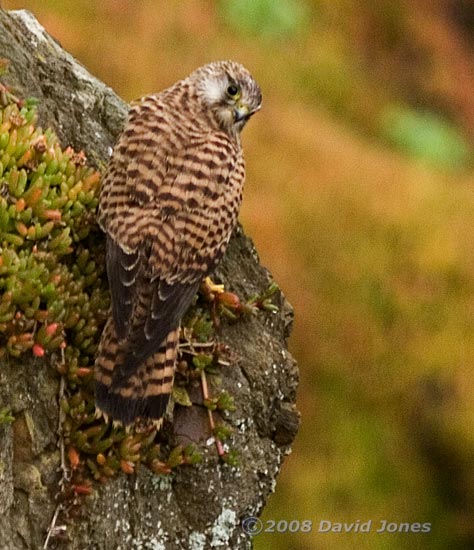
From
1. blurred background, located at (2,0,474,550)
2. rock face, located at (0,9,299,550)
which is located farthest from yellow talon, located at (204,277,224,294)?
blurred background, located at (2,0,474,550)

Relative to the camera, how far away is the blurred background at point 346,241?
283 inches

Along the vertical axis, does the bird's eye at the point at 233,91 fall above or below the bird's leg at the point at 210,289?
above

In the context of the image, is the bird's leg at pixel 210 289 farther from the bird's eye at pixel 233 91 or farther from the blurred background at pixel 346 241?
the blurred background at pixel 346 241

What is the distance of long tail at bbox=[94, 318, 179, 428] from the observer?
14.0 feet

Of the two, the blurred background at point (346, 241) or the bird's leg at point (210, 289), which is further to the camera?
the blurred background at point (346, 241)

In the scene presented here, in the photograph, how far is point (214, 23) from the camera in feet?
34.2

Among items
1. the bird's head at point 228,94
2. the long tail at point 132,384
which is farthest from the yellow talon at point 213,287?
the bird's head at point 228,94

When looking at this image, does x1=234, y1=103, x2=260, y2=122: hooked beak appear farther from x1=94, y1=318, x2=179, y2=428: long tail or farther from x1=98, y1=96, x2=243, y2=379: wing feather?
x1=94, y1=318, x2=179, y2=428: long tail

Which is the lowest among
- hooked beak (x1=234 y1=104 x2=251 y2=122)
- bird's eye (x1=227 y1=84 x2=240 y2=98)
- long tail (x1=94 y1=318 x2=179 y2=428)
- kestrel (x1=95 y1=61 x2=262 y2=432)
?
long tail (x1=94 y1=318 x2=179 y2=428)

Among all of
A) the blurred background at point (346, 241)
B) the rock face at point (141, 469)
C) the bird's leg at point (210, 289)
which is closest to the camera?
the rock face at point (141, 469)

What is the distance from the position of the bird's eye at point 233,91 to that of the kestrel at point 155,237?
53 cm

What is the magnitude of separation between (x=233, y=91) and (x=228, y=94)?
1.7 inches

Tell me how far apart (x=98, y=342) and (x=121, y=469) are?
20.9 inches

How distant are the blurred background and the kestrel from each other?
2.76m
